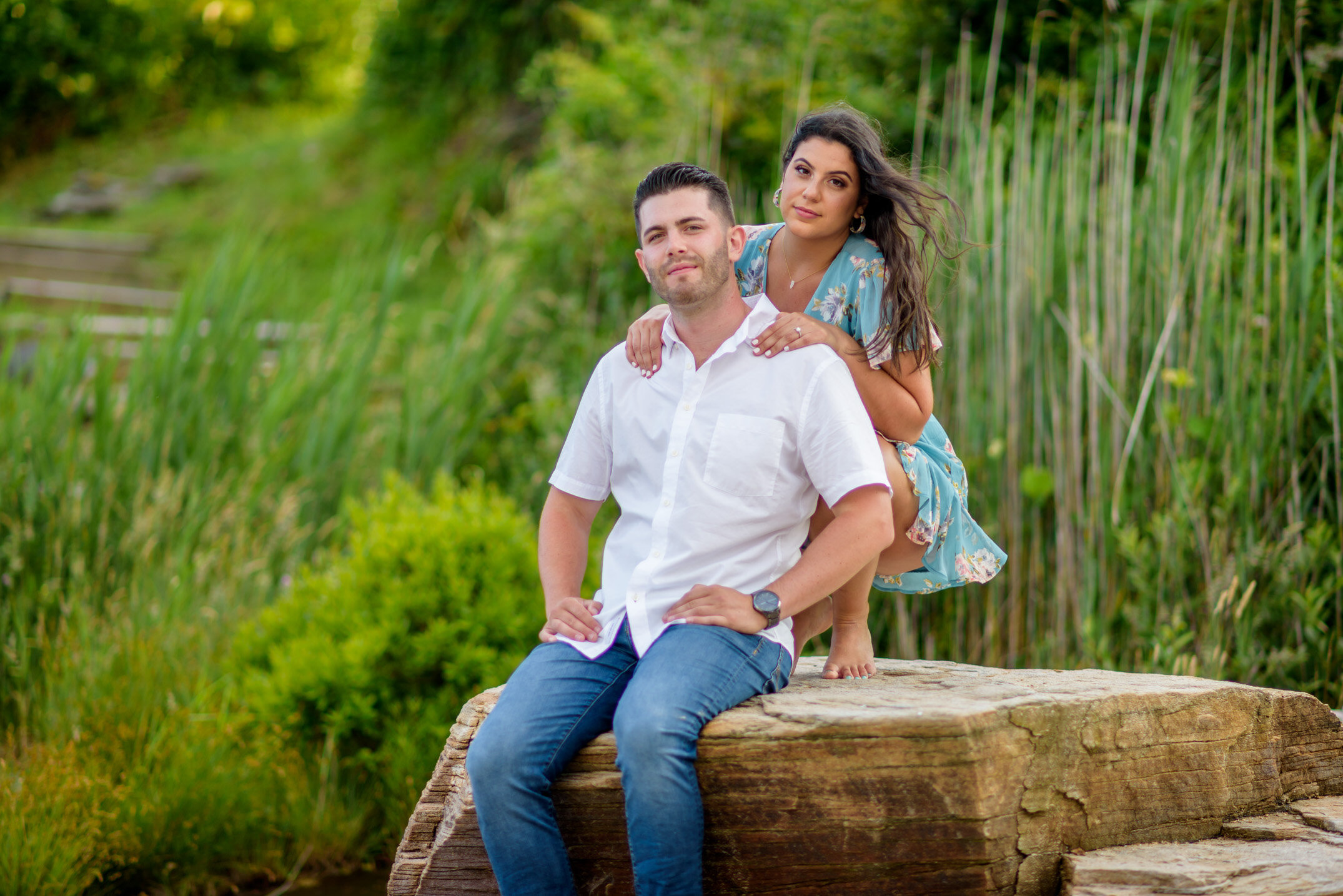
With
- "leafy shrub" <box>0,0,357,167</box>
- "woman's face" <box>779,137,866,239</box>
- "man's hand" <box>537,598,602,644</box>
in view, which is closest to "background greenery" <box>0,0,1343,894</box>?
"woman's face" <box>779,137,866,239</box>

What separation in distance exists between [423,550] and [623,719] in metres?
1.65

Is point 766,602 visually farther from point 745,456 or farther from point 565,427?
point 565,427

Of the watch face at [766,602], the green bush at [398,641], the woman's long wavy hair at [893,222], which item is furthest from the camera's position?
the green bush at [398,641]

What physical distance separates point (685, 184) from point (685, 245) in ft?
0.41

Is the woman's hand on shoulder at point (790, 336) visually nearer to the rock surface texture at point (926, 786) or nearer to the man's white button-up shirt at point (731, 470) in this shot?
the man's white button-up shirt at point (731, 470)

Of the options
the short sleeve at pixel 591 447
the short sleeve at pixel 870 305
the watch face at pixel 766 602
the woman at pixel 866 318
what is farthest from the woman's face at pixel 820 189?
the watch face at pixel 766 602

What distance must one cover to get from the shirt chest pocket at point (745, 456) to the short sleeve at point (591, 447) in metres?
0.29

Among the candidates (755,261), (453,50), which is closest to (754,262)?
(755,261)

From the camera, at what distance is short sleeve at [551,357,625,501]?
2.31 m

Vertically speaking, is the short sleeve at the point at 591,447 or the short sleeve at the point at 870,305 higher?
the short sleeve at the point at 870,305

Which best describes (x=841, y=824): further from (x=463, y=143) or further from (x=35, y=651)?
(x=463, y=143)

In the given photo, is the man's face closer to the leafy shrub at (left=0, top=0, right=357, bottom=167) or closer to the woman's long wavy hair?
the woman's long wavy hair

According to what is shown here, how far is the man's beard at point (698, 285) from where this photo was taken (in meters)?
2.14

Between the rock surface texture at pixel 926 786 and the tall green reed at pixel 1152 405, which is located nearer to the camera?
the rock surface texture at pixel 926 786
